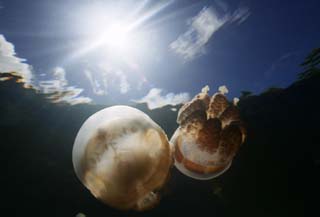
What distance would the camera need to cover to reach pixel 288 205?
34.9 ft

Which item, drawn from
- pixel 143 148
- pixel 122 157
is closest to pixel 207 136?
pixel 143 148

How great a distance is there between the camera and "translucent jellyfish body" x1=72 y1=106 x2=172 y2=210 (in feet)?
7.58

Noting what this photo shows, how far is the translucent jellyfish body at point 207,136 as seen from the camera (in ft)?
9.32

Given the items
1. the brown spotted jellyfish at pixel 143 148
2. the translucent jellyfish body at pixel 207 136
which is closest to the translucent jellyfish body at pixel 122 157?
the brown spotted jellyfish at pixel 143 148

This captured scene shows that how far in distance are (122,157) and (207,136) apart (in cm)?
112

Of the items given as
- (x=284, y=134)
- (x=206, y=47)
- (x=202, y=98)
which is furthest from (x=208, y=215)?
(x=202, y=98)

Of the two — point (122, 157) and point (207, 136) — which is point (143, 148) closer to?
point (122, 157)

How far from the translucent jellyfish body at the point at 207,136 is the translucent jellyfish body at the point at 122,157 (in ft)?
1.55

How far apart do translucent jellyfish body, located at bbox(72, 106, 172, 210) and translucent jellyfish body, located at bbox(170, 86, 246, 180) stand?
0.47 meters

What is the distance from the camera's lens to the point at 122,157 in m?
2.31

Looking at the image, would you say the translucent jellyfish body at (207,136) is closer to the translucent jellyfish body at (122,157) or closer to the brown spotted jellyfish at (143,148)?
the brown spotted jellyfish at (143,148)

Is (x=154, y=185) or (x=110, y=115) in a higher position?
(x=110, y=115)

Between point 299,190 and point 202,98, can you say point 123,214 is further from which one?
point 202,98

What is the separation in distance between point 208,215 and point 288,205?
3750 mm
